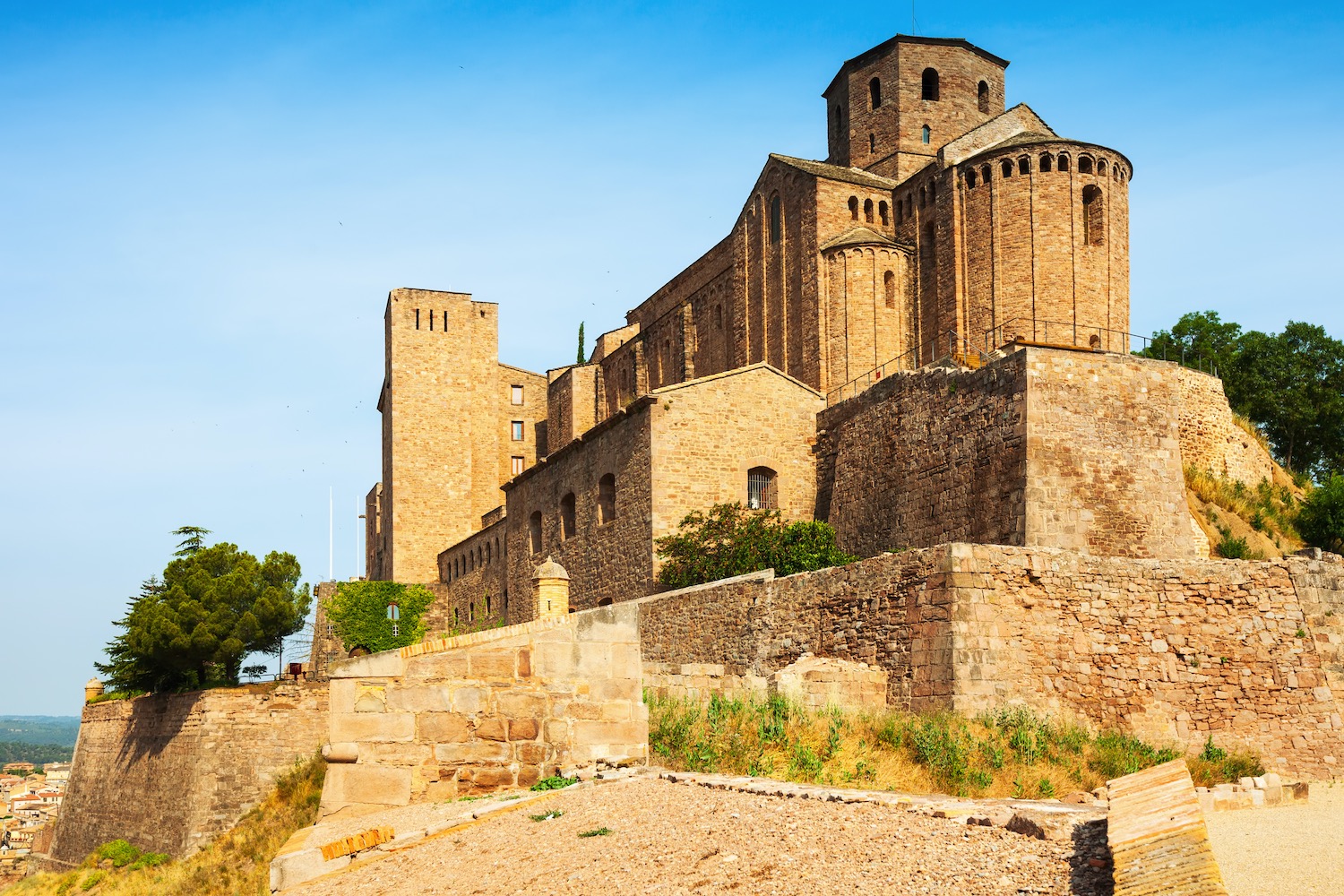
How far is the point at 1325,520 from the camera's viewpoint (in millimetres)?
30375

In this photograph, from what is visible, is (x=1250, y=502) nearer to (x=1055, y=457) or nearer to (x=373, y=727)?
(x=1055, y=457)

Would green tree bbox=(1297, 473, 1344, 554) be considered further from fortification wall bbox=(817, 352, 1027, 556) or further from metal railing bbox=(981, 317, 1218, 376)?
fortification wall bbox=(817, 352, 1027, 556)

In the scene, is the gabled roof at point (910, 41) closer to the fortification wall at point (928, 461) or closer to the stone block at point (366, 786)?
the fortification wall at point (928, 461)

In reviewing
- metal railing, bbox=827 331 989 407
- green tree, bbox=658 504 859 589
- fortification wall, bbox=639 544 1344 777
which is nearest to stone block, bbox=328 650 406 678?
fortification wall, bbox=639 544 1344 777

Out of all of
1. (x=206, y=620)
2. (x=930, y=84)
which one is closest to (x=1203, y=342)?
(x=930, y=84)

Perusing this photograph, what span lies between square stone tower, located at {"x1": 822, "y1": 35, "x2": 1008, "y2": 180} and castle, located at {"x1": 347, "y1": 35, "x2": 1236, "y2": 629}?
0.08 metres

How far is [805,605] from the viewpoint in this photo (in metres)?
18.0

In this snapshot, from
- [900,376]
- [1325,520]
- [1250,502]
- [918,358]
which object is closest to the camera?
[900,376]

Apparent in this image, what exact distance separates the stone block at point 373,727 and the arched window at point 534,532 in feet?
90.6

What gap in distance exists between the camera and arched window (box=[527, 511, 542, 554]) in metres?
37.5

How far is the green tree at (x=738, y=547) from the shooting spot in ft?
89.6

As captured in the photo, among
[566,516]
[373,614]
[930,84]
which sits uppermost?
[930,84]

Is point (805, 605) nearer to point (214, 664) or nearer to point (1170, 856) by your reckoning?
point (1170, 856)

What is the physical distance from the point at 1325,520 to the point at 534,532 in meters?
20.8
